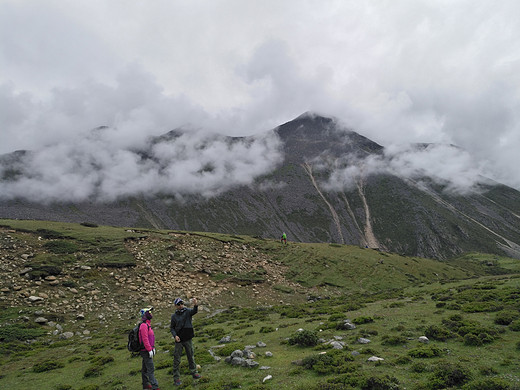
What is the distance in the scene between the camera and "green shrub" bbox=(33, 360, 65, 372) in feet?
60.3

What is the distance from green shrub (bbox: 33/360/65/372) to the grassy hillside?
96mm

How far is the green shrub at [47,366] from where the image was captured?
18383 millimetres

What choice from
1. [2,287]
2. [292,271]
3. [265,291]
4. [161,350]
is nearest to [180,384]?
[161,350]

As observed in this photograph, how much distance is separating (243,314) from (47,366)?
1864 cm

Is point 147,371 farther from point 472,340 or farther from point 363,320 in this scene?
point 472,340

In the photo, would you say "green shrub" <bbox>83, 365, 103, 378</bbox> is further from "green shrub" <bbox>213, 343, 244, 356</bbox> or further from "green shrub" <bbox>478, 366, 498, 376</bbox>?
"green shrub" <bbox>478, 366, 498, 376</bbox>

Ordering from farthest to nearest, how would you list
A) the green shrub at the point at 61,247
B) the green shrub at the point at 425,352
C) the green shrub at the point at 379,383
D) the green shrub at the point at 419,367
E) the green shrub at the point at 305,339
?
the green shrub at the point at 61,247, the green shrub at the point at 305,339, the green shrub at the point at 425,352, the green shrub at the point at 419,367, the green shrub at the point at 379,383

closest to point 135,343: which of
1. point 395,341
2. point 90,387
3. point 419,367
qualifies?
point 90,387

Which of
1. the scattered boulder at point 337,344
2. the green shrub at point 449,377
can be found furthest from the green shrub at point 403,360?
the scattered boulder at point 337,344

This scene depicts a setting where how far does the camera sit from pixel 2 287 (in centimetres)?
3152

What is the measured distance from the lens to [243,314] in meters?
32.4

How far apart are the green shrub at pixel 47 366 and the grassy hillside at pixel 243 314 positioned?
10 centimetres

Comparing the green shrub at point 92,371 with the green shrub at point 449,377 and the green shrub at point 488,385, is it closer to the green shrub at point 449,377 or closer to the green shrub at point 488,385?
the green shrub at point 449,377

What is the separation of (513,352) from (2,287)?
4458 cm
